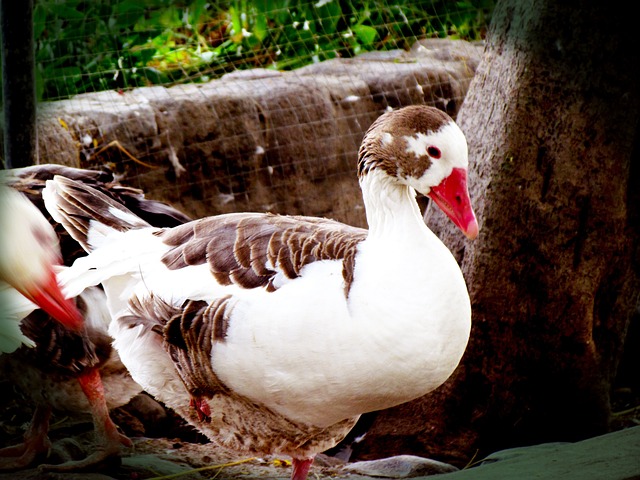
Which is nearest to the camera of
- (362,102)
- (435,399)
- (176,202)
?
(435,399)

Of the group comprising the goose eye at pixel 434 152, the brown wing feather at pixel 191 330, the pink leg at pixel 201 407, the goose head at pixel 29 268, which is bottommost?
the pink leg at pixel 201 407

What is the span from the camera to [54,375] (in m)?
3.75

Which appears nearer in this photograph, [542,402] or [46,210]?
[46,210]

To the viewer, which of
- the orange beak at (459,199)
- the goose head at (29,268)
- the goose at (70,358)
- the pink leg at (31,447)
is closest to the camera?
the goose head at (29,268)

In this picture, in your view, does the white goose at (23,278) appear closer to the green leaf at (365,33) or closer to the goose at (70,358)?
the goose at (70,358)

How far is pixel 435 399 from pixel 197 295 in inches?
63.2

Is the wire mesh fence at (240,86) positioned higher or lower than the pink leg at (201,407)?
higher

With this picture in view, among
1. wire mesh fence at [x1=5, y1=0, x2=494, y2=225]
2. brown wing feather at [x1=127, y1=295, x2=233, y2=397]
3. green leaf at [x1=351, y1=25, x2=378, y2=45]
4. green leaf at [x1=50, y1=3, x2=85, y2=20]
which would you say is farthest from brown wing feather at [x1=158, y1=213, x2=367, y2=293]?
green leaf at [x1=351, y1=25, x2=378, y2=45]

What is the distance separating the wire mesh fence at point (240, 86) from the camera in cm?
493

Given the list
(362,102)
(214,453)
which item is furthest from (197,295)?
(362,102)

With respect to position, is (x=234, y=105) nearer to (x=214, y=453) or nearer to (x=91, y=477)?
(x=214, y=453)

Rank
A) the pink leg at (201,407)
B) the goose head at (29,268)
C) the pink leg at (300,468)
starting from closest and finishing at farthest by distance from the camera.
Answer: the goose head at (29,268) → the pink leg at (201,407) → the pink leg at (300,468)

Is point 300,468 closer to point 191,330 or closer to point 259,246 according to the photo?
point 191,330

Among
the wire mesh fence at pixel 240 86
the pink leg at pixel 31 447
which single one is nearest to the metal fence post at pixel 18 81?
the wire mesh fence at pixel 240 86
